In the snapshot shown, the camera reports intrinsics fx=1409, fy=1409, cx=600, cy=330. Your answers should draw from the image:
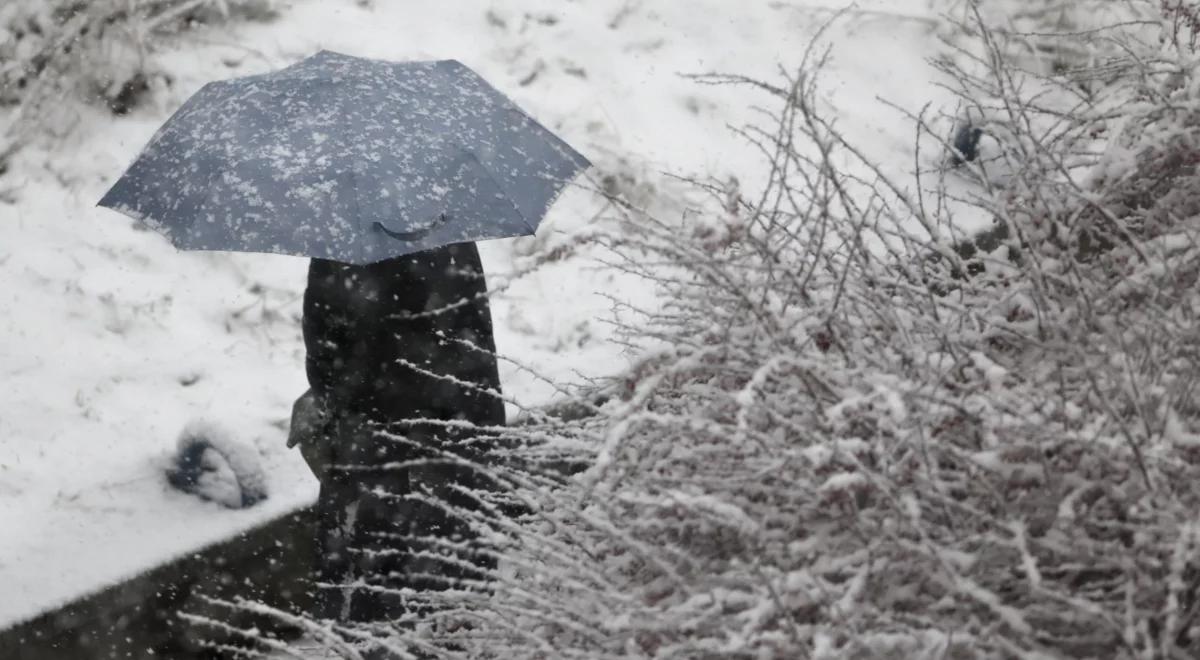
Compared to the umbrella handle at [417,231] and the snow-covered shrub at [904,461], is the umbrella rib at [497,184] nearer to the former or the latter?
the umbrella handle at [417,231]

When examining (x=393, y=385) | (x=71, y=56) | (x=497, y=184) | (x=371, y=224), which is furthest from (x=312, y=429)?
(x=71, y=56)

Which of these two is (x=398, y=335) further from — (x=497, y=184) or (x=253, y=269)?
(x=253, y=269)

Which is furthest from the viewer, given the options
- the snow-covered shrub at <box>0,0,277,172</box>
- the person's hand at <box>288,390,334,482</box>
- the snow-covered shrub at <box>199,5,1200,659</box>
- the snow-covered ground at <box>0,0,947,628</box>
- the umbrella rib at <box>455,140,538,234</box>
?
the snow-covered shrub at <box>0,0,277,172</box>

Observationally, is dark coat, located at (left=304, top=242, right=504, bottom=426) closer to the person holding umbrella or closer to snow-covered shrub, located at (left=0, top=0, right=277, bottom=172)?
the person holding umbrella

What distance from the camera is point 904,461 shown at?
1875mm

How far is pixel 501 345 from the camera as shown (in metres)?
5.34

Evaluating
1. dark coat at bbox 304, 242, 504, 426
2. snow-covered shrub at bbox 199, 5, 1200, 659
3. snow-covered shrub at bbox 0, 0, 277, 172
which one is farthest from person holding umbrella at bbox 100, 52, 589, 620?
snow-covered shrub at bbox 0, 0, 277, 172

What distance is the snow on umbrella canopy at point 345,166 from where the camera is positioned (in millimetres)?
2998

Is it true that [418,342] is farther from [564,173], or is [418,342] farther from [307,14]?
[307,14]

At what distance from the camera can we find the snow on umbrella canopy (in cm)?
A: 300

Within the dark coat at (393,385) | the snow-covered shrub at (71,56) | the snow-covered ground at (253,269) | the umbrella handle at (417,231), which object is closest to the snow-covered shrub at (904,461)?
the umbrella handle at (417,231)

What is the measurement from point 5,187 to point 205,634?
2266mm

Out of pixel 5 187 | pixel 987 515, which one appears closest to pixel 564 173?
pixel 987 515

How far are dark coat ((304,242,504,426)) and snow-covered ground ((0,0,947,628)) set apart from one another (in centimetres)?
108
